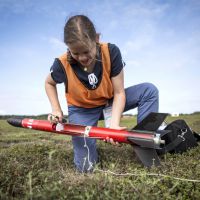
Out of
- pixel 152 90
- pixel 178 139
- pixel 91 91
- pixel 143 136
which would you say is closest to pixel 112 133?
pixel 143 136

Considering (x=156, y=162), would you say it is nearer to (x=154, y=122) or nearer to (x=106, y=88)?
(x=154, y=122)

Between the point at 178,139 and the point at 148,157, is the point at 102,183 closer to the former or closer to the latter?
the point at 148,157

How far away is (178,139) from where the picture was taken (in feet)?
19.0

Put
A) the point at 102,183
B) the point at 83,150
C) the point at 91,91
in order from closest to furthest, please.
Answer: the point at 102,183 → the point at 91,91 → the point at 83,150

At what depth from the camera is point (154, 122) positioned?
475cm

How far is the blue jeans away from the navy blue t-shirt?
0.62 meters

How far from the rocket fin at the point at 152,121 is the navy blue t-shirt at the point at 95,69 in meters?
0.90

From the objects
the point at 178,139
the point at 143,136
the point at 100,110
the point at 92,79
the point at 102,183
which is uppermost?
the point at 92,79

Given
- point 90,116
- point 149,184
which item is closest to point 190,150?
point 90,116

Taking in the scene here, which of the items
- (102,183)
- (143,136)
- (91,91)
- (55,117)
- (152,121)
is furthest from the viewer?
(91,91)

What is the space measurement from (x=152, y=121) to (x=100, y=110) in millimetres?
1229

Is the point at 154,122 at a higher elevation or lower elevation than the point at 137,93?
lower

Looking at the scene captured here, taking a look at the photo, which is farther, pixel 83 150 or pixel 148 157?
pixel 83 150

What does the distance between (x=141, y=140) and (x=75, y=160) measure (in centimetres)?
138
